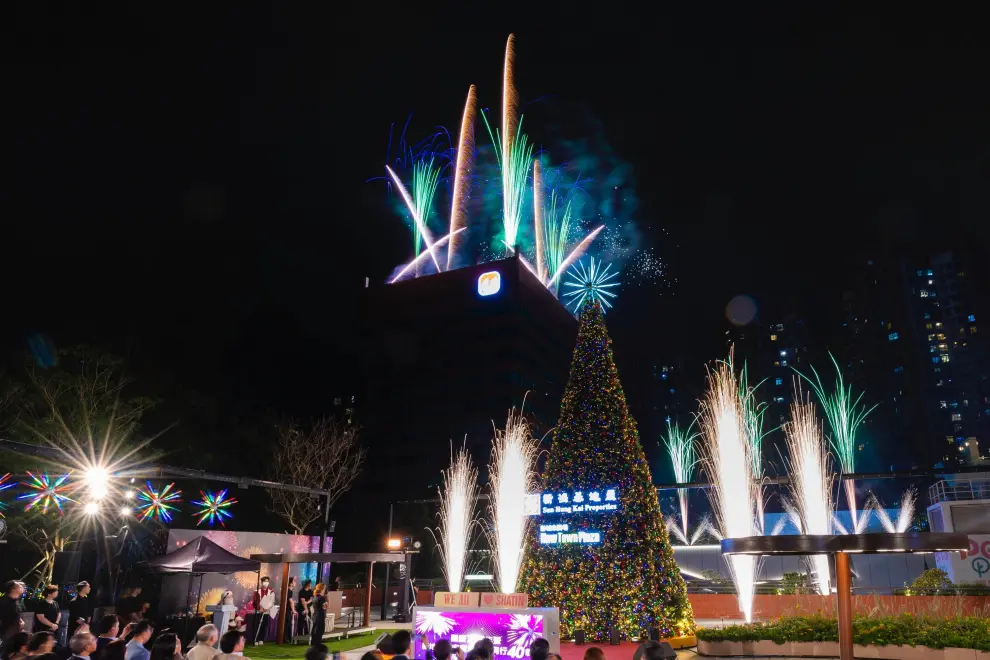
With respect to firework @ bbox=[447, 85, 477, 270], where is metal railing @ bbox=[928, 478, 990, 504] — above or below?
below

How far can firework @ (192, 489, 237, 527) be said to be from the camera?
33125mm

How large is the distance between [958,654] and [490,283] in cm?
7405

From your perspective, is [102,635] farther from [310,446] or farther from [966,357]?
[966,357]

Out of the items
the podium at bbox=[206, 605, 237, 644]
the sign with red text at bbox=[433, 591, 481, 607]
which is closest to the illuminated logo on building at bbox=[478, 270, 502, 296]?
the podium at bbox=[206, 605, 237, 644]

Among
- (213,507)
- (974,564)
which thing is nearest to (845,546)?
(974,564)

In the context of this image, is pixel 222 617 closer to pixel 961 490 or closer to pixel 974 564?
pixel 974 564

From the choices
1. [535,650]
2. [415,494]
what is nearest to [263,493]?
[535,650]

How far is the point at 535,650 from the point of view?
6.28 metres

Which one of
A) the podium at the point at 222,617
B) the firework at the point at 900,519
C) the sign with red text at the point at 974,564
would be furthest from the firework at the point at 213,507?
the firework at the point at 900,519

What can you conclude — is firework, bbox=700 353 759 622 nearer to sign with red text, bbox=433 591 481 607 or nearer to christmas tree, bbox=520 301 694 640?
christmas tree, bbox=520 301 694 640

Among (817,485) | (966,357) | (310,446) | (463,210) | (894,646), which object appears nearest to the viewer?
(894,646)

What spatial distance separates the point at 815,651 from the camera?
13664mm

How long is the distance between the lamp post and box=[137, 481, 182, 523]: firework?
27.0 meters

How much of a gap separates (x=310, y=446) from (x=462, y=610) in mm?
27815
